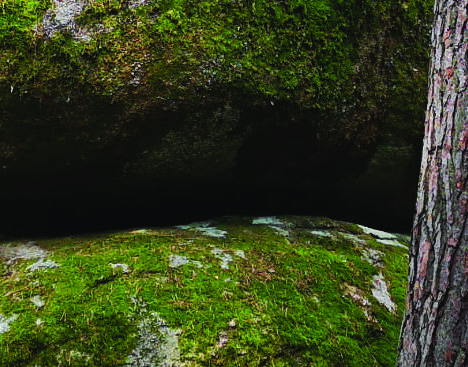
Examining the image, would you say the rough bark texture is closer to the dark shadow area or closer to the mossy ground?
the mossy ground

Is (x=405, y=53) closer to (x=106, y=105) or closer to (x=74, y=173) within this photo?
(x=106, y=105)

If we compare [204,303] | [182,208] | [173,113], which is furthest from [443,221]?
[182,208]

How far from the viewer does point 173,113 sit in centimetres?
380

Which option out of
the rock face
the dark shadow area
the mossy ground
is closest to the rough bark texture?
the mossy ground

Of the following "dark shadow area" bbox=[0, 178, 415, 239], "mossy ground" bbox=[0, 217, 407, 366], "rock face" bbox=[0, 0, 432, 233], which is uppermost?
"rock face" bbox=[0, 0, 432, 233]

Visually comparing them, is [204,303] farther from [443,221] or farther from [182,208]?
[182,208]

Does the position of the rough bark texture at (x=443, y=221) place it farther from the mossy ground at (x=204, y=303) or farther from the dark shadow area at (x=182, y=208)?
the dark shadow area at (x=182, y=208)

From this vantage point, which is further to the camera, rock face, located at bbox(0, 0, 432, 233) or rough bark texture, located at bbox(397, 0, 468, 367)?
rock face, located at bbox(0, 0, 432, 233)

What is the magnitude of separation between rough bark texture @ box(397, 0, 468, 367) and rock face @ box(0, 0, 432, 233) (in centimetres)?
172

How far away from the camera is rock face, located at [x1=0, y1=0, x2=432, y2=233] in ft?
11.7

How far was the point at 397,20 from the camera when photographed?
4273 millimetres

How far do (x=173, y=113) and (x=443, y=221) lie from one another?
92.5 inches

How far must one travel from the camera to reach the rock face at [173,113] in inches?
140

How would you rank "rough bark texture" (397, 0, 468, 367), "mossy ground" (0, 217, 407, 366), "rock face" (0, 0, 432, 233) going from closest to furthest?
"rough bark texture" (397, 0, 468, 367) → "mossy ground" (0, 217, 407, 366) → "rock face" (0, 0, 432, 233)
